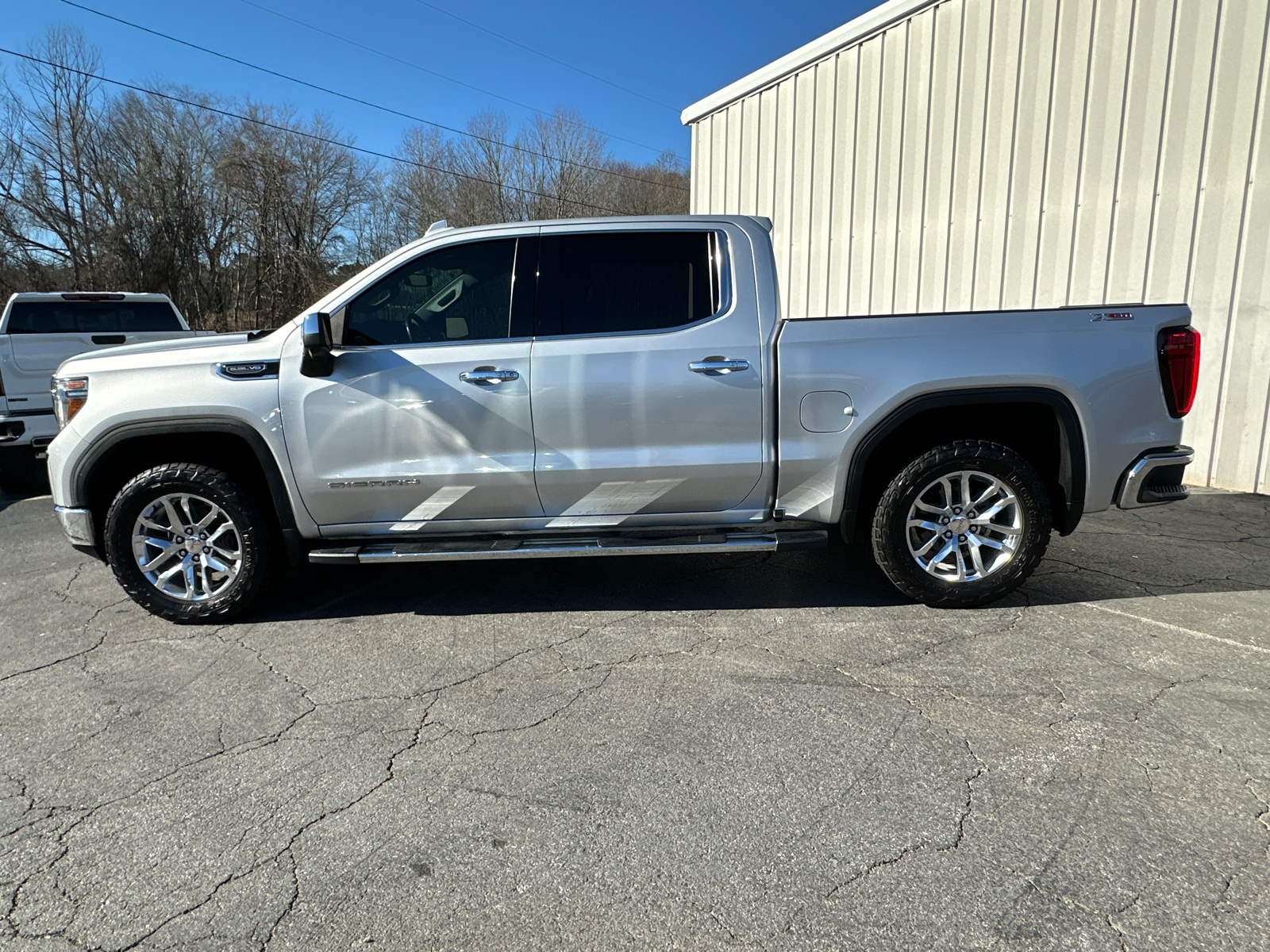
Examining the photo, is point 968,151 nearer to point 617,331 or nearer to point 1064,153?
point 1064,153

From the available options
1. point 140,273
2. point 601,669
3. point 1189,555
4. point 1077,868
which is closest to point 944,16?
point 1189,555

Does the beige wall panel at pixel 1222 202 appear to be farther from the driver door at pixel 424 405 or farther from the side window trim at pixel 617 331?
the driver door at pixel 424 405

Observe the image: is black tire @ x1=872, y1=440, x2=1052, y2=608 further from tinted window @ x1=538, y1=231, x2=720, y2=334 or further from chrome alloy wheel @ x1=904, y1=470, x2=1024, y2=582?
tinted window @ x1=538, y1=231, x2=720, y2=334

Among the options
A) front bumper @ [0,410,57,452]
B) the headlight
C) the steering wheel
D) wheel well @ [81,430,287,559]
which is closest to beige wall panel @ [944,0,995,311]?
the steering wheel

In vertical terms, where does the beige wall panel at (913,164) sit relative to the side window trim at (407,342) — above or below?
above

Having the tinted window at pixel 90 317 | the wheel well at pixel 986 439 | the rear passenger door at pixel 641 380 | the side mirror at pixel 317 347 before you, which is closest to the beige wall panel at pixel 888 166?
the wheel well at pixel 986 439

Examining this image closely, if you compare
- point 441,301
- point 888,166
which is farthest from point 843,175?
point 441,301

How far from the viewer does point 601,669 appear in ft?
12.1

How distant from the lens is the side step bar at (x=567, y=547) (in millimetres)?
4078

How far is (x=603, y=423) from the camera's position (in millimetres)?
4113

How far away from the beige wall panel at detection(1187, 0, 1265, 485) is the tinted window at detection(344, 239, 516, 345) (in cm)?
614

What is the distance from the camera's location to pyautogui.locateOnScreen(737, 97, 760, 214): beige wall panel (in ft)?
36.7

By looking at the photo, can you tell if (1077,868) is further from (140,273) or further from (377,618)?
(140,273)

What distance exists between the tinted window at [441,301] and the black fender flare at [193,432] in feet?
2.32
